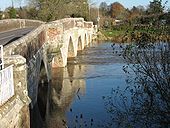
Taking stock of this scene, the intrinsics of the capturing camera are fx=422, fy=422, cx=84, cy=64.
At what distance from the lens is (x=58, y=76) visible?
31234 mm

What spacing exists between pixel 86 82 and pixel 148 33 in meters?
19.0

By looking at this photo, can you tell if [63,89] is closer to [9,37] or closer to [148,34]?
[9,37]

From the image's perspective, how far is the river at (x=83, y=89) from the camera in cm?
1853

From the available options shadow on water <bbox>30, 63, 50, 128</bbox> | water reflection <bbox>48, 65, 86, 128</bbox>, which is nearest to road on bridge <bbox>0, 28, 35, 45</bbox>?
shadow on water <bbox>30, 63, 50, 128</bbox>

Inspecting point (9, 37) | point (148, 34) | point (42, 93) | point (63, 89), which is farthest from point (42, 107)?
point (148, 34)

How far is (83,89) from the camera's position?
2539cm

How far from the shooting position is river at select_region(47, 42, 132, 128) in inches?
730

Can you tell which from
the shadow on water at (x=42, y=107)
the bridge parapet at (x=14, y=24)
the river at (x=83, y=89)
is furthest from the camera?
the bridge parapet at (x=14, y=24)

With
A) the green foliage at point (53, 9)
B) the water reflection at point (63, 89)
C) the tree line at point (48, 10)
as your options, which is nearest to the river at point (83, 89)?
the water reflection at point (63, 89)

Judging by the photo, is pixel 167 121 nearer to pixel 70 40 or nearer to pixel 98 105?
pixel 98 105

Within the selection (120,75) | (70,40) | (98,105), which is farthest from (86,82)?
(70,40)

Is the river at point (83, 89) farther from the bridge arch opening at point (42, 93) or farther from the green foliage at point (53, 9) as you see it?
the green foliage at point (53, 9)

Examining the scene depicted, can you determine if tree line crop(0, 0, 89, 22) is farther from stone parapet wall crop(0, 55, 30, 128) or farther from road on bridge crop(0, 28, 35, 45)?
stone parapet wall crop(0, 55, 30, 128)

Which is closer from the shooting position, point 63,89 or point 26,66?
point 26,66
